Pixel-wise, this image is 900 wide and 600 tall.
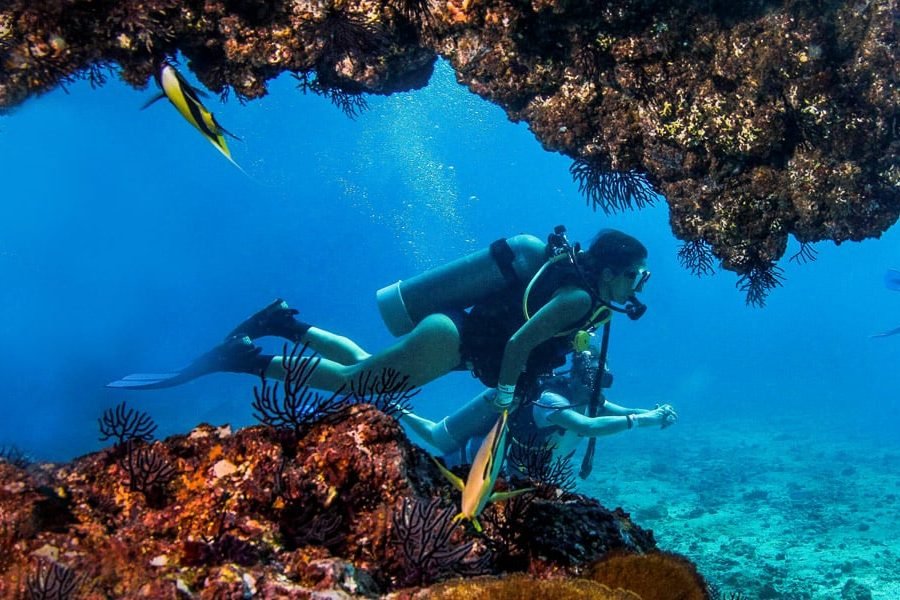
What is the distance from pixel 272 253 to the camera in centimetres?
8806

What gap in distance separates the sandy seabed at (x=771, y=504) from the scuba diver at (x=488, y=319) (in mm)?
3050

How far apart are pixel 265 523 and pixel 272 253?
90.2 metres

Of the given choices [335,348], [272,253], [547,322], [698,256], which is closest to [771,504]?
[547,322]

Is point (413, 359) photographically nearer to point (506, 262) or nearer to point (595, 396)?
point (506, 262)

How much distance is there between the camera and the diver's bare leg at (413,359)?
8008mm

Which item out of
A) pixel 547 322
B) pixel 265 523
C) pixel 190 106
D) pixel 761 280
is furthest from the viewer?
pixel 547 322

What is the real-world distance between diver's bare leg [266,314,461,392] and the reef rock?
15.5ft

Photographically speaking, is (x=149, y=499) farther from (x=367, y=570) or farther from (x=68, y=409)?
(x=68, y=409)

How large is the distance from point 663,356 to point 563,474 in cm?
11664

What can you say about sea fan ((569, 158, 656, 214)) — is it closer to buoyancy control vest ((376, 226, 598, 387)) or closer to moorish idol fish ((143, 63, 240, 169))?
buoyancy control vest ((376, 226, 598, 387))

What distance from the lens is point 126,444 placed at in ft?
10.3

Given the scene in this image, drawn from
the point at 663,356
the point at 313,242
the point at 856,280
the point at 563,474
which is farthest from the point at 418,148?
the point at 856,280

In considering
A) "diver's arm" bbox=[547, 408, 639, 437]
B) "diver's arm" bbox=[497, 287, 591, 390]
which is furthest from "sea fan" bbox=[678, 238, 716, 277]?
"diver's arm" bbox=[547, 408, 639, 437]

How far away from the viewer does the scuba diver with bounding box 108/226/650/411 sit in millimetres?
7758
